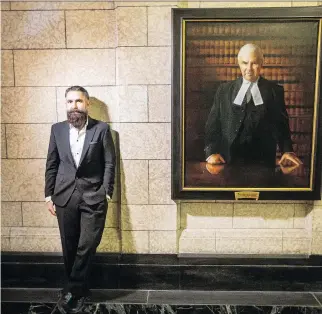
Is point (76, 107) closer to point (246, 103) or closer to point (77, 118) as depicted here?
point (77, 118)

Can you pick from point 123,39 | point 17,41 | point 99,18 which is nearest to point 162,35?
point 123,39

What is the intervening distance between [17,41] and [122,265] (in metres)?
2.44

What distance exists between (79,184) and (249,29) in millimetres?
2090

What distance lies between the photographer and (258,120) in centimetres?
337

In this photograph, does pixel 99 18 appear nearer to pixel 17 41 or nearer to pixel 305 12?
pixel 17 41

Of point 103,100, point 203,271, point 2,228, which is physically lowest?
point 203,271

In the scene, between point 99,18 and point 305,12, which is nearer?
point 305,12

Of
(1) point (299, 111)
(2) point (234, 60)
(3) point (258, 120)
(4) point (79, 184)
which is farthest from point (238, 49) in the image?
(4) point (79, 184)

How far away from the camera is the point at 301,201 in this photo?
352 cm

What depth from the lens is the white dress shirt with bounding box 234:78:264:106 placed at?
3.34 metres

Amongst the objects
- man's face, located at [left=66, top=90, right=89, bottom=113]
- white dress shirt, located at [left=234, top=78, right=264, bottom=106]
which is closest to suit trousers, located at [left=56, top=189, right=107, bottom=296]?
man's face, located at [left=66, top=90, right=89, bottom=113]

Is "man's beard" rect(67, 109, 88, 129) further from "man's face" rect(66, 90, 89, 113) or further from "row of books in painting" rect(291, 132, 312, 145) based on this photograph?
"row of books in painting" rect(291, 132, 312, 145)

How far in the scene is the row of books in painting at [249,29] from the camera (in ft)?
10.7

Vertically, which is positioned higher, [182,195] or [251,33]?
[251,33]
